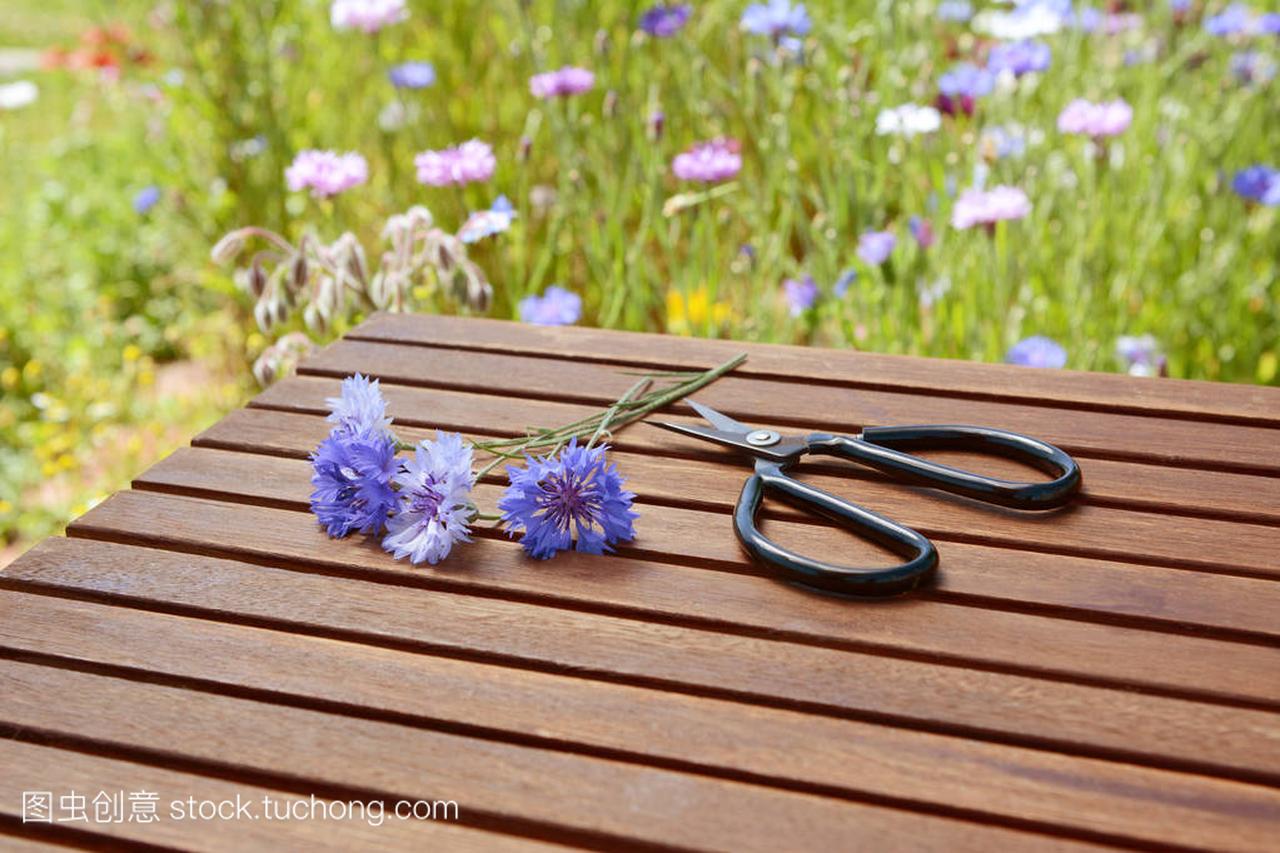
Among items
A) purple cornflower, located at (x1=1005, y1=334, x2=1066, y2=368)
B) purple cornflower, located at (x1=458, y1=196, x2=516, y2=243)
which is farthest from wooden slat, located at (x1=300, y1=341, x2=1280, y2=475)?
purple cornflower, located at (x1=1005, y1=334, x2=1066, y2=368)

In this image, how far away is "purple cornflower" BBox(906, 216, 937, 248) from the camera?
1.92m

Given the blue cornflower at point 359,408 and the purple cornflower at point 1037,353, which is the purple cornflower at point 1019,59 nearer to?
the purple cornflower at point 1037,353

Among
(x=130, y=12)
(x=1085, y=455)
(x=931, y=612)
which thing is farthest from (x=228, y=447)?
(x=130, y=12)

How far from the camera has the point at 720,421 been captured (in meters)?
1.12

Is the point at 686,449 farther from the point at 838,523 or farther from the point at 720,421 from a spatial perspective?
the point at 838,523

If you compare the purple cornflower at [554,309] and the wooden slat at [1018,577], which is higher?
the purple cornflower at [554,309]

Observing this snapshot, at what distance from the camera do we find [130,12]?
3.24 meters

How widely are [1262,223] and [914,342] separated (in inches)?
30.2

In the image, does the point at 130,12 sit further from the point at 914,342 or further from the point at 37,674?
the point at 37,674

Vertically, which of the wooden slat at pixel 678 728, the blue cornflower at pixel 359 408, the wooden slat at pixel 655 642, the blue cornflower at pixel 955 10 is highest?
the blue cornflower at pixel 955 10

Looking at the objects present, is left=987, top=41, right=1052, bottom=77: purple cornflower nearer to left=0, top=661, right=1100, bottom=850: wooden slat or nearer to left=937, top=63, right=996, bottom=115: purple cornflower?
left=937, top=63, right=996, bottom=115: purple cornflower

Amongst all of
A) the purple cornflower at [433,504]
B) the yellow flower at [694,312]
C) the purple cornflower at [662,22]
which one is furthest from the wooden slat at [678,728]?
the purple cornflower at [662,22]

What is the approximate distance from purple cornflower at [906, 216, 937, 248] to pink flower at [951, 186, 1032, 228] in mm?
86

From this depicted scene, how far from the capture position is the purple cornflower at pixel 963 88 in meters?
2.05
